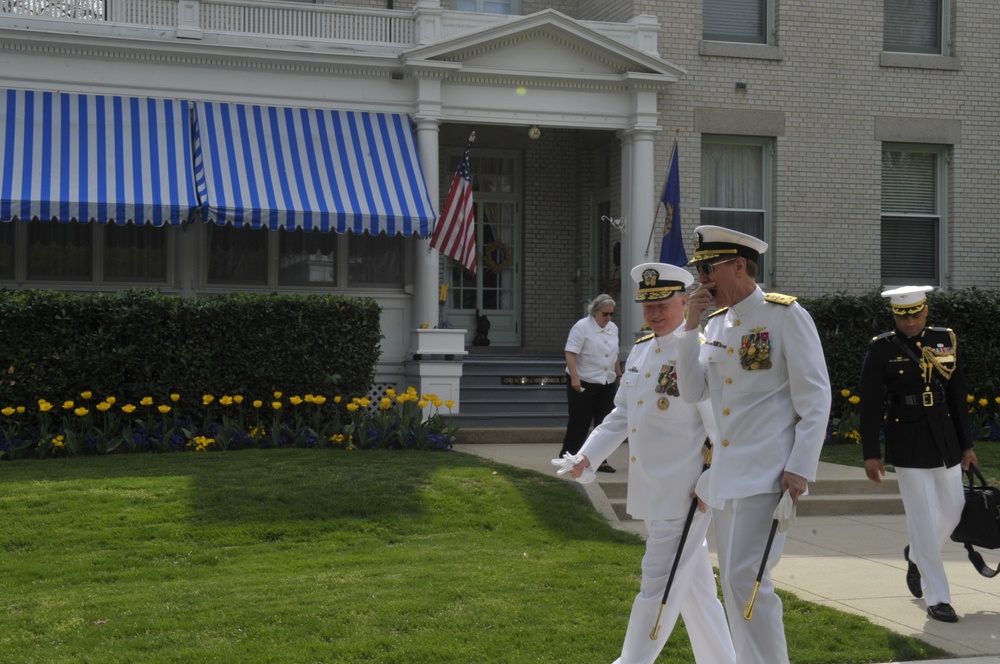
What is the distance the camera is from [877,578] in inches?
353

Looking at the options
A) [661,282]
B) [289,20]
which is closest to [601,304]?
[661,282]

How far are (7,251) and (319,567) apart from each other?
9.81m

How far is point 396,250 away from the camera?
58.1 ft

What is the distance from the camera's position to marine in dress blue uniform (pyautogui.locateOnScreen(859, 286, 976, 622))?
7957 millimetres

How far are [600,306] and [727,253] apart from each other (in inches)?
293

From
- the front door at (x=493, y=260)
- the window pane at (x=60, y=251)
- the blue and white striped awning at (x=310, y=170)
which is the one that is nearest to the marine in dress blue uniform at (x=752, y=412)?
the blue and white striped awning at (x=310, y=170)

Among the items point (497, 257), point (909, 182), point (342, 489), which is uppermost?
point (909, 182)

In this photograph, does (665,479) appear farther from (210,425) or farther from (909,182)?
(909,182)

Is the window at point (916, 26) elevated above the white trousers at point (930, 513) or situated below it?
above

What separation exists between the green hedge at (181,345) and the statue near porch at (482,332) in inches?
198

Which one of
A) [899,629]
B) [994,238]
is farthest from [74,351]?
[994,238]

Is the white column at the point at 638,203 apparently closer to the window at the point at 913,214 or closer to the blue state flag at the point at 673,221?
the blue state flag at the point at 673,221

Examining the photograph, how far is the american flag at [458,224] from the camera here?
16.2m

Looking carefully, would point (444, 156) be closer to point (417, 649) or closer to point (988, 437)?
point (988, 437)
